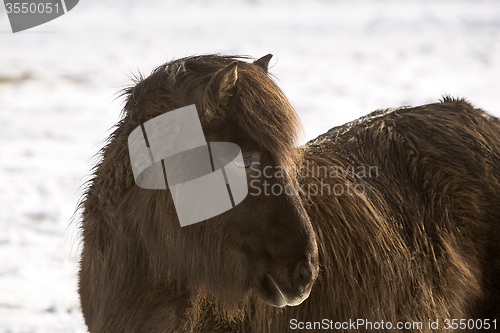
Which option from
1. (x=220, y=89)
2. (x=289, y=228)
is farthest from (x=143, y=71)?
(x=289, y=228)

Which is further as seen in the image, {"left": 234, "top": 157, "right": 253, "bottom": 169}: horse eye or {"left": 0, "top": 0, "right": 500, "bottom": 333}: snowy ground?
{"left": 0, "top": 0, "right": 500, "bottom": 333}: snowy ground

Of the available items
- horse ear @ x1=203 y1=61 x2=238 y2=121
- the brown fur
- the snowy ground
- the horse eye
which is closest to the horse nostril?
the brown fur

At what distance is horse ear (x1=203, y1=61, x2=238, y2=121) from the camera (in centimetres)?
171

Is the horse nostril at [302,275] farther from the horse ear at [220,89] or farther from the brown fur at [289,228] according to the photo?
the horse ear at [220,89]

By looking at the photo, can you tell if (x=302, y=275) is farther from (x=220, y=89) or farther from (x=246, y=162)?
(x=220, y=89)

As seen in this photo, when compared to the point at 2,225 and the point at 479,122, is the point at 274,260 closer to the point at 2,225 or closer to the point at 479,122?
the point at 479,122

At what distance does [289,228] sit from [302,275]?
184 mm

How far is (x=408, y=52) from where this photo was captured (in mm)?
10914

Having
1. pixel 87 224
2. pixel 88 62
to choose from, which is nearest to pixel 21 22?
pixel 88 62

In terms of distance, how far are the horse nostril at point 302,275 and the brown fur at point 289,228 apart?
0.05 m

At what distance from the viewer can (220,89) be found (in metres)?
1.75

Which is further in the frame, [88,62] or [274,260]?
[88,62]

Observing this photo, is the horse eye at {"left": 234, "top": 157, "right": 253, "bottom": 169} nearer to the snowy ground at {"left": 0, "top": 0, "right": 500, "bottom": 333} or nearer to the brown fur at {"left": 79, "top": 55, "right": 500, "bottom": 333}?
the brown fur at {"left": 79, "top": 55, "right": 500, "bottom": 333}

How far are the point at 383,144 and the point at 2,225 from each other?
458cm
